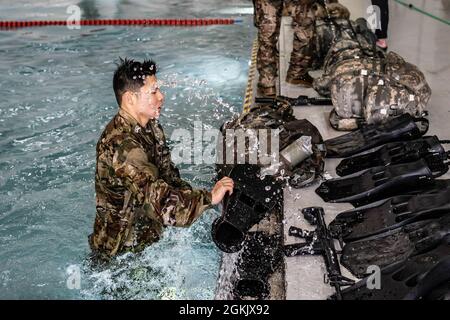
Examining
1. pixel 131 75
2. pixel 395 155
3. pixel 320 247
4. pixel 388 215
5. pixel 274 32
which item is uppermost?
pixel 131 75

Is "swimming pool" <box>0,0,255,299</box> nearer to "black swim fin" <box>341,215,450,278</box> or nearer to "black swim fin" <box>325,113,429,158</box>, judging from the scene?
"black swim fin" <box>341,215,450,278</box>

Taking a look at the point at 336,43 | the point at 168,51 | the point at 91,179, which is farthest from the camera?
the point at 168,51

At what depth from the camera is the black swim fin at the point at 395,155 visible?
353 cm

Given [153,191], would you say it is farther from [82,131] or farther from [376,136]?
[82,131]

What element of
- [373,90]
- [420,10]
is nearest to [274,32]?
[373,90]

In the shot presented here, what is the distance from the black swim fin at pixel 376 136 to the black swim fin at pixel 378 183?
1.46 feet

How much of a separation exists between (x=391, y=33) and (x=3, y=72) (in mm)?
6328

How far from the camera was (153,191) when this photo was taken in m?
2.47

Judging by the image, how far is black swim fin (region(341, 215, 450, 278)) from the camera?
259 centimetres

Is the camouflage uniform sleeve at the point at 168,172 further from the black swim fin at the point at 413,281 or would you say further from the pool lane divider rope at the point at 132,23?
the pool lane divider rope at the point at 132,23

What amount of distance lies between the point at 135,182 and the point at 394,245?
1.50m

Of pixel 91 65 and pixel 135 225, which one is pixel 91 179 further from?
pixel 91 65

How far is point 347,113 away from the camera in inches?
175

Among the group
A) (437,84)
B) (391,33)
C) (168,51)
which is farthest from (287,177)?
(168,51)
